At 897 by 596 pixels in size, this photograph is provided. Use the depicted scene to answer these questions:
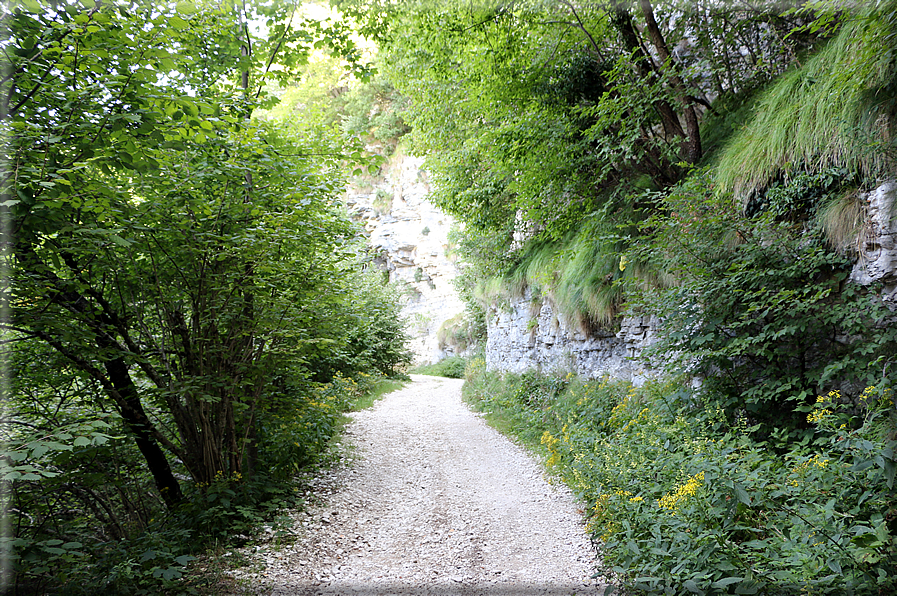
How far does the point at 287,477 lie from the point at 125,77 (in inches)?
174

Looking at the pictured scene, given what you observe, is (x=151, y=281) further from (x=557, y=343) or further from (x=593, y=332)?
(x=557, y=343)

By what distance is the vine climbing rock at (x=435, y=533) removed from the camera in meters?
3.30

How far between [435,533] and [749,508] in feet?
8.59

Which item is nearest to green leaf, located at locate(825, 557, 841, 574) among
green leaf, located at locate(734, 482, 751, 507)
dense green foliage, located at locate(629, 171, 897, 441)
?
green leaf, located at locate(734, 482, 751, 507)

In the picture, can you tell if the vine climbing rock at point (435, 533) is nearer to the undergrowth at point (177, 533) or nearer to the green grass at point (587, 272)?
the undergrowth at point (177, 533)

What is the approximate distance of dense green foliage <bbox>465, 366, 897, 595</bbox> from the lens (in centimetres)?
223

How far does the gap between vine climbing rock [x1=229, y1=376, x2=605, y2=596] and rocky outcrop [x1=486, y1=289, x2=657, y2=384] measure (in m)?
2.07

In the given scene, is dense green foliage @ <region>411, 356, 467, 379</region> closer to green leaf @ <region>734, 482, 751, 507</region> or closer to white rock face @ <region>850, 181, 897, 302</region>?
white rock face @ <region>850, 181, 897, 302</region>

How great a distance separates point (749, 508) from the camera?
9.10ft

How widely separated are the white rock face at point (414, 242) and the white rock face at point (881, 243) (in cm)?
2452

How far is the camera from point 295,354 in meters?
4.75

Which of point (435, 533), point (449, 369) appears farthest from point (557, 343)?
point (449, 369)

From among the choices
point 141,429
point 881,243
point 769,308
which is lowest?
point 141,429

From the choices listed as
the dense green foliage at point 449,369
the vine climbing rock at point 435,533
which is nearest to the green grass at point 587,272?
the vine climbing rock at point 435,533
